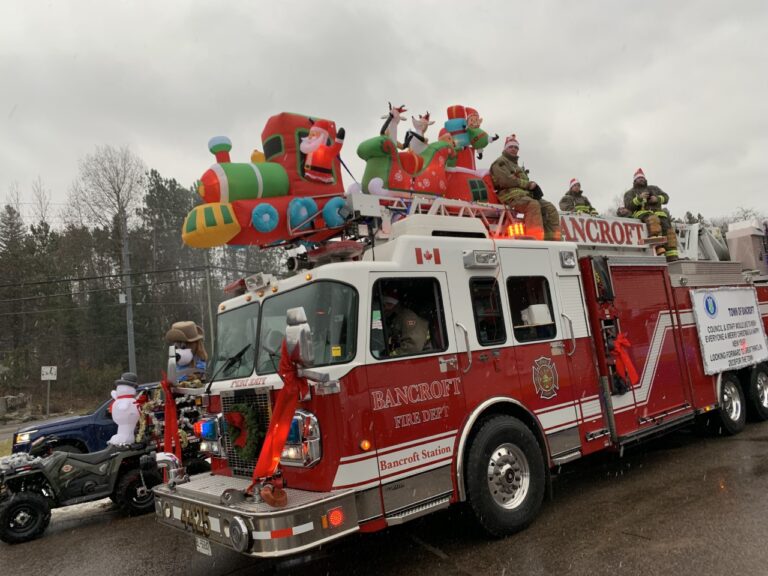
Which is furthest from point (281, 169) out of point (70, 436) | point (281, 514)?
point (70, 436)

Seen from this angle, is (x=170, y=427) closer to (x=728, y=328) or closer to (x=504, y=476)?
(x=504, y=476)

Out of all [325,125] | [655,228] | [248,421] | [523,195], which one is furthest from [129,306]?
[248,421]

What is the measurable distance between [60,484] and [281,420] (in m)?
4.46

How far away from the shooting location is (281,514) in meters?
3.32

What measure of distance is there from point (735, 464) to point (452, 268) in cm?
432

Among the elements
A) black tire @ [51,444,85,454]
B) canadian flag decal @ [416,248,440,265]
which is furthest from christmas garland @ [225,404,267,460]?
black tire @ [51,444,85,454]

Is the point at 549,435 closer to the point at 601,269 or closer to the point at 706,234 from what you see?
the point at 601,269

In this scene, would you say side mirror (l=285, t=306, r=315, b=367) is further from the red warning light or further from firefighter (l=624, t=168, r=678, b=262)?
firefighter (l=624, t=168, r=678, b=262)

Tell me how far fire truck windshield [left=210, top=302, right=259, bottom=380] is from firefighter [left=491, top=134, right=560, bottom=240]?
319 cm

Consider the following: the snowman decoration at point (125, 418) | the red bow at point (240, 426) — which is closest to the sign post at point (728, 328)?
the red bow at point (240, 426)

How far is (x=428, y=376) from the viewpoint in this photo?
14.0 ft

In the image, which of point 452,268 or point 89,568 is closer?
point 452,268

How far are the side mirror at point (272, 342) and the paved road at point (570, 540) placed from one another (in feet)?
6.02

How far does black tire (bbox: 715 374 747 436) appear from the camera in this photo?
748 cm
